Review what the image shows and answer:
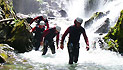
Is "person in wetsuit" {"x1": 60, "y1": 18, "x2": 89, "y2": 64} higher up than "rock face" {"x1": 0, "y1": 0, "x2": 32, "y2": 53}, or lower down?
lower down

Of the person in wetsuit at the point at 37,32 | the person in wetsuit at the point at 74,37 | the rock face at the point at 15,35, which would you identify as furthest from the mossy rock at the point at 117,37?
the rock face at the point at 15,35

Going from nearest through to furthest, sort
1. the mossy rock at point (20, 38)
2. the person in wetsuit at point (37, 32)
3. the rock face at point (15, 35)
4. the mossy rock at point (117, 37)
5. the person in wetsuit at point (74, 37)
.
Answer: the person in wetsuit at point (74, 37), the rock face at point (15, 35), the mossy rock at point (20, 38), the person in wetsuit at point (37, 32), the mossy rock at point (117, 37)

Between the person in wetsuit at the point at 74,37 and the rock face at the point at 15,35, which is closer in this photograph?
the person in wetsuit at the point at 74,37

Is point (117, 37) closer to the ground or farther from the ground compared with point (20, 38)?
farther from the ground

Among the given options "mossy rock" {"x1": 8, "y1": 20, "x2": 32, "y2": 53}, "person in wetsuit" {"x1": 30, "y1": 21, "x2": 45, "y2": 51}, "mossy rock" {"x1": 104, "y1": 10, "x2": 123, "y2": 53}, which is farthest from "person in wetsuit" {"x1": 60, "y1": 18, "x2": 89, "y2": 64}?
"mossy rock" {"x1": 104, "y1": 10, "x2": 123, "y2": 53}

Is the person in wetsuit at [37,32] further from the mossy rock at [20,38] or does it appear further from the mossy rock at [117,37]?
the mossy rock at [117,37]

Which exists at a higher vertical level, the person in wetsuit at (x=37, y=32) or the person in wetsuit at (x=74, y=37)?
the person in wetsuit at (x=37, y=32)

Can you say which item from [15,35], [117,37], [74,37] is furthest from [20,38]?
[117,37]

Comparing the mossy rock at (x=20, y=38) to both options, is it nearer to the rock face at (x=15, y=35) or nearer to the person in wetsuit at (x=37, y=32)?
the rock face at (x=15, y=35)

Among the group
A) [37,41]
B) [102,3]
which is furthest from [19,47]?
[102,3]

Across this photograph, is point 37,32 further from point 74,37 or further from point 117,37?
point 117,37

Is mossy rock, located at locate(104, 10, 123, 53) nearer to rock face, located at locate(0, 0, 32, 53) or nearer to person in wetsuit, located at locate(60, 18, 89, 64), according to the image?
person in wetsuit, located at locate(60, 18, 89, 64)

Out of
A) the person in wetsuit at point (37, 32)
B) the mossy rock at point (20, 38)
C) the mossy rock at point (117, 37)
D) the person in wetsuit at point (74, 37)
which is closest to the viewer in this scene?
the person in wetsuit at point (74, 37)

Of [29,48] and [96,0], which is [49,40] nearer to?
[29,48]
